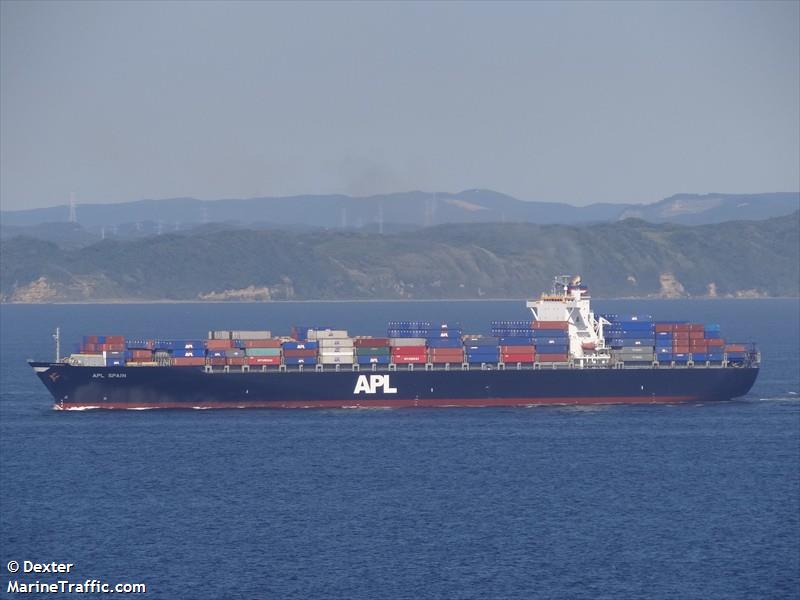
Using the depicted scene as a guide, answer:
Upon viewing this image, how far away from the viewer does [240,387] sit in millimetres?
94312

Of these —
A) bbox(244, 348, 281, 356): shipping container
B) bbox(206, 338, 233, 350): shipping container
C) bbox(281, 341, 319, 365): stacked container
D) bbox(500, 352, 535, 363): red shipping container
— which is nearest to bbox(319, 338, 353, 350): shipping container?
bbox(281, 341, 319, 365): stacked container

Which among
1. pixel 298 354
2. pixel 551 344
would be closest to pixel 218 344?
pixel 298 354

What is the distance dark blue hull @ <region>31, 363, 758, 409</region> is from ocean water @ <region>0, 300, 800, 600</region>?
1.70m

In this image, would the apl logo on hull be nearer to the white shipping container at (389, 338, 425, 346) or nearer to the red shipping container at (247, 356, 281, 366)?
the white shipping container at (389, 338, 425, 346)

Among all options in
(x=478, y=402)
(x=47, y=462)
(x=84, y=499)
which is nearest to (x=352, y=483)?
(x=84, y=499)

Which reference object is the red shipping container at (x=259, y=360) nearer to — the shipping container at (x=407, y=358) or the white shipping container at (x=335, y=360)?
the white shipping container at (x=335, y=360)

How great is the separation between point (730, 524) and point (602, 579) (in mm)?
10512

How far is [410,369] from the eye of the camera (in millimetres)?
95875

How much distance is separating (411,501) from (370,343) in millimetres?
33156

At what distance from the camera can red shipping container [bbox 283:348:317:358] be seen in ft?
314

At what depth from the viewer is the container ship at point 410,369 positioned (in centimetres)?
9375

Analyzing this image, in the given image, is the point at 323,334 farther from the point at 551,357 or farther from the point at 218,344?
the point at 551,357

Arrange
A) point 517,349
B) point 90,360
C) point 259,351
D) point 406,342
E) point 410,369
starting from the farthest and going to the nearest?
1. point 517,349
2. point 406,342
3. point 410,369
4. point 259,351
5. point 90,360

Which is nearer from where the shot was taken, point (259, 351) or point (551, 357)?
point (259, 351)
